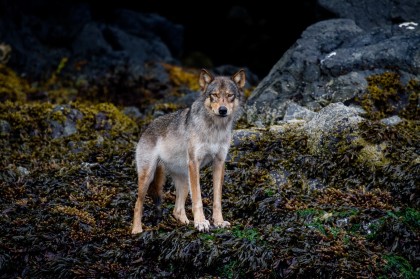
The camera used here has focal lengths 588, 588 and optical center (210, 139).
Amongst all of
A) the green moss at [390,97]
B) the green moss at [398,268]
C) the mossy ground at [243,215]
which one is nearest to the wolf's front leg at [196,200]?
the mossy ground at [243,215]

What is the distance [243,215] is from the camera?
959cm

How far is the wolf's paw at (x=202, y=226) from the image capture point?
841 cm

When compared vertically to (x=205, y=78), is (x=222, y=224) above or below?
below

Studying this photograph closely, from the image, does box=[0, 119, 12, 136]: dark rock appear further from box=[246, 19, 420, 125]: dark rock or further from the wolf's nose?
the wolf's nose

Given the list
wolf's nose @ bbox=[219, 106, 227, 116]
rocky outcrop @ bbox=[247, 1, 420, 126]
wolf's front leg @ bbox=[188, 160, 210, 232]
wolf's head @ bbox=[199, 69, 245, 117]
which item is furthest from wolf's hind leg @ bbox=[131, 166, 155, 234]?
rocky outcrop @ bbox=[247, 1, 420, 126]

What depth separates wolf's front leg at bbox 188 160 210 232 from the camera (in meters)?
8.48

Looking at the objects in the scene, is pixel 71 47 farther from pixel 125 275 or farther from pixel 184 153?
pixel 125 275

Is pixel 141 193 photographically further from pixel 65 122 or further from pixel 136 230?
pixel 65 122

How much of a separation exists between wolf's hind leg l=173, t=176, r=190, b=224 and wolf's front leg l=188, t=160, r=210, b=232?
2.13 feet

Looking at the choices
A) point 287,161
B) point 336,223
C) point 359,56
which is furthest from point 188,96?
point 336,223

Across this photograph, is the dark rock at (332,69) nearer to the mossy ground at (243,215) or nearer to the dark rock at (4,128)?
the mossy ground at (243,215)

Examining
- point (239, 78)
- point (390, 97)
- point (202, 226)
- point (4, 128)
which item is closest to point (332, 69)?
point (390, 97)

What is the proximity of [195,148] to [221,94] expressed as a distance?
0.90 m

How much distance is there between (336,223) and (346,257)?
37.2 inches
